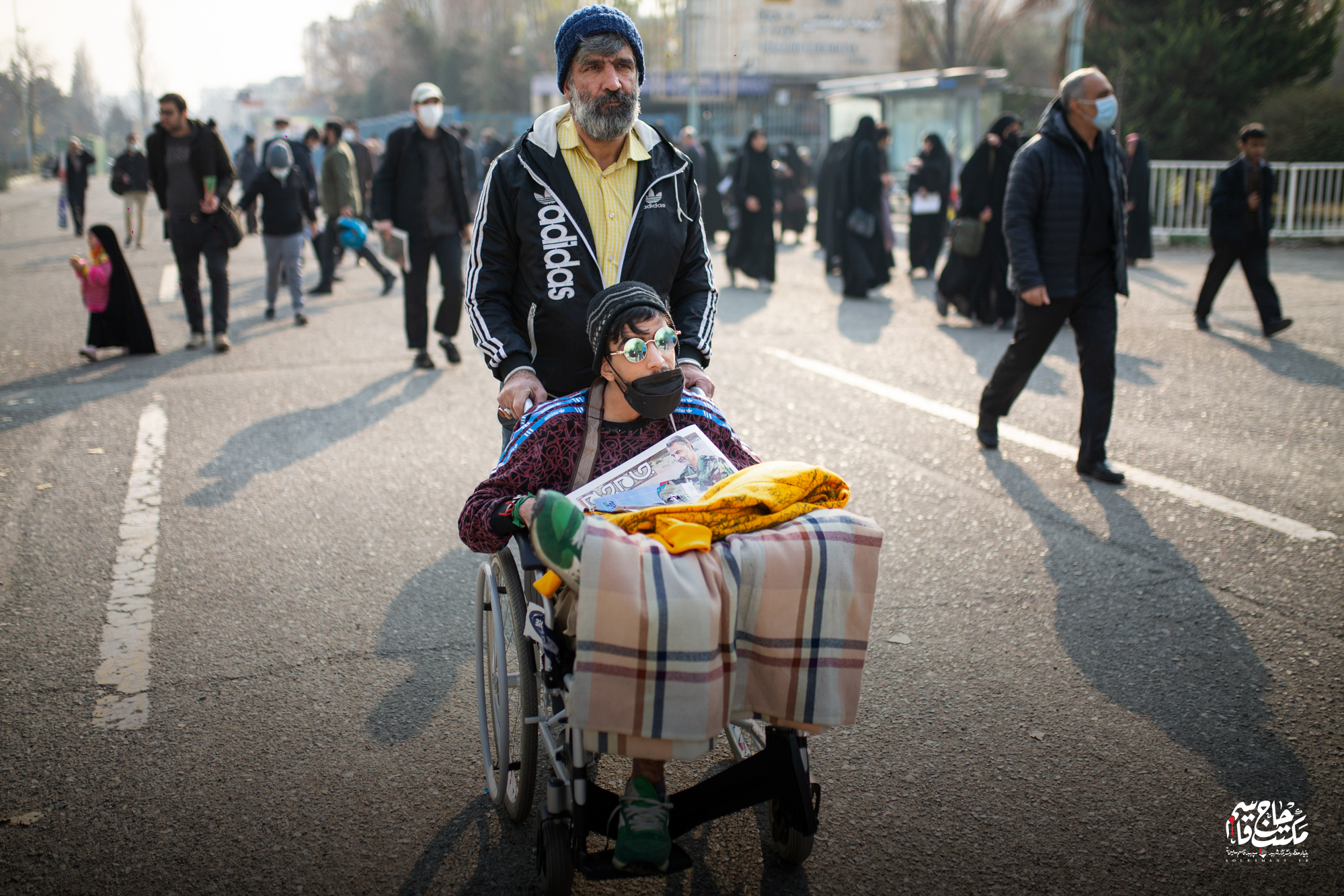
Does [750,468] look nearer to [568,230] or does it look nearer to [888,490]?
[568,230]

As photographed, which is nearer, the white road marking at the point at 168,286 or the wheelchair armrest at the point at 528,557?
the wheelchair armrest at the point at 528,557

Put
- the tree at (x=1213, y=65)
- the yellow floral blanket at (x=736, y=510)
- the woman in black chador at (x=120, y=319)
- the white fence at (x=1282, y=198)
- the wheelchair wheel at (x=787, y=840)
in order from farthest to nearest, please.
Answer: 1. the tree at (x=1213, y=65)
2. the white fence at (x=1282, y=198)
3. the woman in black chador at (x=120, y=319)
4. the wheelchair wheel at (x=787, y=840)
5. the yellow floral blanket at (x=736, y=510)

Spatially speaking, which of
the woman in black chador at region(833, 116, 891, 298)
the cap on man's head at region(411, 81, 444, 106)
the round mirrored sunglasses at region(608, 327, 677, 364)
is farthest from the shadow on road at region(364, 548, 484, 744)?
the woman in black chador at region(833, 116, 891, 298)

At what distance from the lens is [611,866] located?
7.82 feet

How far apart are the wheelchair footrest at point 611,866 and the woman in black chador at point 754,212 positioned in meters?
11.7

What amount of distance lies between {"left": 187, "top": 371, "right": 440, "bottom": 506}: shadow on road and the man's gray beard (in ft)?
11.5

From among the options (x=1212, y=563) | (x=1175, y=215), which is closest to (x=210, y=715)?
(x=1212, y=563)

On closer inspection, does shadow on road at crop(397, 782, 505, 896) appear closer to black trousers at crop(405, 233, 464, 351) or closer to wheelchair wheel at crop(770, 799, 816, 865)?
wheelchair wheel at crop(770, 799, 816, 865)

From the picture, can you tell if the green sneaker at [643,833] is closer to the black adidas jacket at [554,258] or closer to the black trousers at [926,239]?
the black adidas jacket at [554,258]

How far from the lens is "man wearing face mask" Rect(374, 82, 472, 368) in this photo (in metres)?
8.31

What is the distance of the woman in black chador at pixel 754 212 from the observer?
13.4 meters

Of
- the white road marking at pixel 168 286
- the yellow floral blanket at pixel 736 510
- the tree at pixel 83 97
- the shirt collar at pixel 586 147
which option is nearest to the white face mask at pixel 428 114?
the shirt collar at pixel 586 147

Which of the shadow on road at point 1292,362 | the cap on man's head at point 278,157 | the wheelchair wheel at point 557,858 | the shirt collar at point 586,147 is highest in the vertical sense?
the cap on man's head at point 278,157

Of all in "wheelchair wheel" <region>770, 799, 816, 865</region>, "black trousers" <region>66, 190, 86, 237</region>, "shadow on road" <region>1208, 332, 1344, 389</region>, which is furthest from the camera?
"black trousers" <region>66, 190, 86, 237</region>
